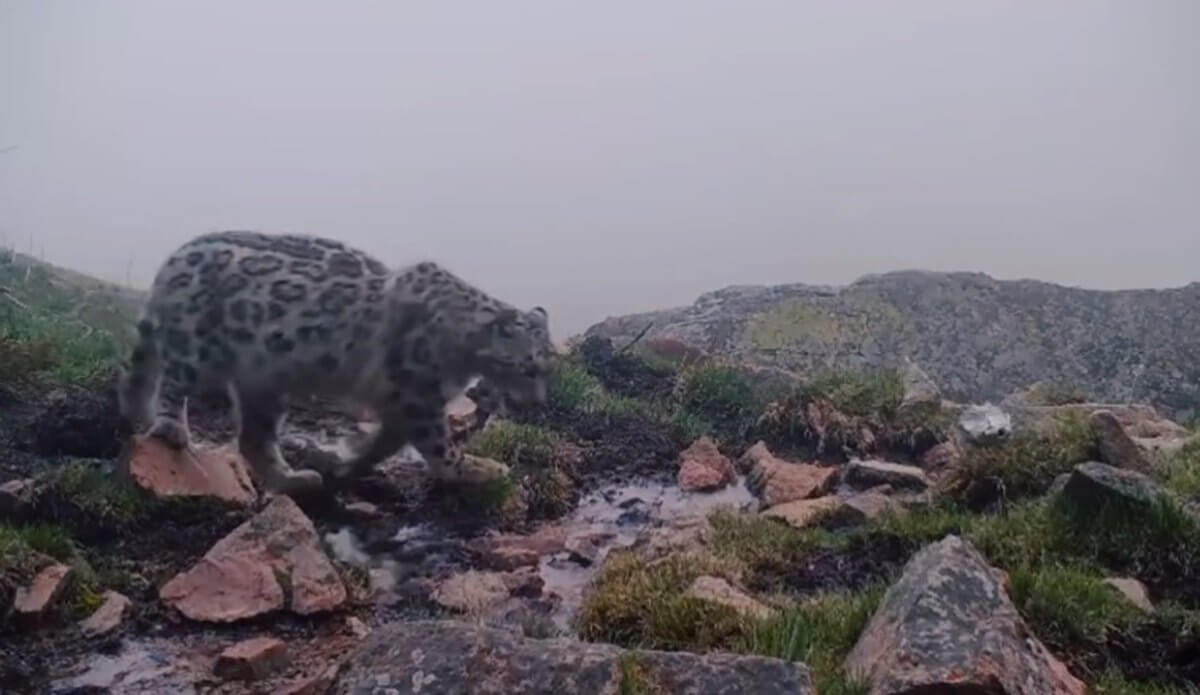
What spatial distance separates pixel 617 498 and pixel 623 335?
6680mm

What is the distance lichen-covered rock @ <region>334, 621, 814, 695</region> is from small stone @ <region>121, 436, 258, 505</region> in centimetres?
335

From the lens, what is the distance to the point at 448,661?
3.40 m

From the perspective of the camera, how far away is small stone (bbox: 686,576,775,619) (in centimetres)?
479

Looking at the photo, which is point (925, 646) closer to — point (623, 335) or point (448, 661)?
point (448, 661)

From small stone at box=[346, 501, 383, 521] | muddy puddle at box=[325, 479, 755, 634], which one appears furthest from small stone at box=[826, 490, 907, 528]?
small stone at box=[346, 501, 383, 521]

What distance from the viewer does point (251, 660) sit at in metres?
4.55

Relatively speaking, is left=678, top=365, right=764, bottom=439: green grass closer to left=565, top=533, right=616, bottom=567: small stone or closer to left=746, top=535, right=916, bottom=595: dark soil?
left=565, top=533, right=616, bottom=567: small stone

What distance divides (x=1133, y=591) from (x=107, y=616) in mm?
4499

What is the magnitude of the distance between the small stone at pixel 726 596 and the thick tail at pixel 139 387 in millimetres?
3776

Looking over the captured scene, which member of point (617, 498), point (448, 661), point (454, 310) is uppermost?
point (454, 310)

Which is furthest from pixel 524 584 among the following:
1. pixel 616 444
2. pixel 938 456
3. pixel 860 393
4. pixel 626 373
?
pixel 626 373

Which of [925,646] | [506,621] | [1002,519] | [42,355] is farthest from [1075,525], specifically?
[42,355]

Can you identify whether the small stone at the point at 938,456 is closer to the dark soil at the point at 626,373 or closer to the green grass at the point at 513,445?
the dark soil at the point at 626,373

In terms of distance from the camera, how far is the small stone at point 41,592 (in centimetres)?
489
